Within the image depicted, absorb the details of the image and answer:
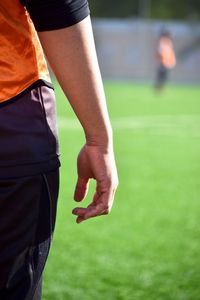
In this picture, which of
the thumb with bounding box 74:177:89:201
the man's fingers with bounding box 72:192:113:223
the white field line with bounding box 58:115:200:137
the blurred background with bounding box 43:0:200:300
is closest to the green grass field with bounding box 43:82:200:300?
the blurred background with bounding box 43:0:200:300

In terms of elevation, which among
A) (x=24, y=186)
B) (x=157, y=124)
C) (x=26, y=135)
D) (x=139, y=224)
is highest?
(x=26, y=135)

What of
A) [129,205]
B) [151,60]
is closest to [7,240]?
[129,205]

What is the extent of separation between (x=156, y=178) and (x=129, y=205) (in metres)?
1.48

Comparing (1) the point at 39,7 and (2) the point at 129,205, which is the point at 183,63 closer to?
(2) the point at 129,205

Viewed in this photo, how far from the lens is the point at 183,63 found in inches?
1608

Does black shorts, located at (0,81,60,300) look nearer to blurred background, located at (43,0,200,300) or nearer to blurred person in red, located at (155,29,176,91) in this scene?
blurred background, located at (43,0,200,300)

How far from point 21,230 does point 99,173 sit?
240 millimetres

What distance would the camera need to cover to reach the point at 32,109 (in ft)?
5.22

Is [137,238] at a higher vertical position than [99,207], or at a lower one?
lower

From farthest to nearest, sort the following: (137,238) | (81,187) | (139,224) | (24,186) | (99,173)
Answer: (139,224), (137,238), (81,187), (99,173), (24,186)

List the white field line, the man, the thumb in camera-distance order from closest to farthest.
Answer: the man
the thumb
the white field line

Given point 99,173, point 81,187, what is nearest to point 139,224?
point 81,187

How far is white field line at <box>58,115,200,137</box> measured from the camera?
40.7ft

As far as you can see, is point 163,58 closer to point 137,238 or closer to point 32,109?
point 137,238
